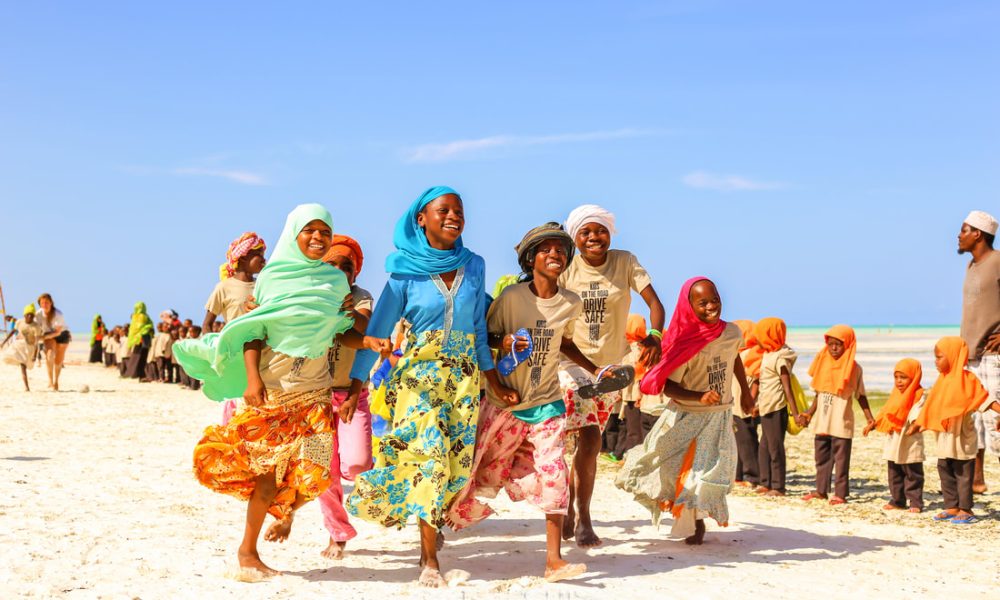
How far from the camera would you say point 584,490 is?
22.5ft

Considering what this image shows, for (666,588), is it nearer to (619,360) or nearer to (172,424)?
(619,360)

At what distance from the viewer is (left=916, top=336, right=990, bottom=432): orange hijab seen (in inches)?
335

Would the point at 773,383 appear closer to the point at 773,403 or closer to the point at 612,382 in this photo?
the point at 773,403

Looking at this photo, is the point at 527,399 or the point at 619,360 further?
the point at 619,360

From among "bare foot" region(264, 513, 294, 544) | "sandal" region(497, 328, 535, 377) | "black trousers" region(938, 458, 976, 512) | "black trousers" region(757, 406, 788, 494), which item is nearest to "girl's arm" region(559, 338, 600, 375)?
"sandal" region(497, 328, 535, 377)

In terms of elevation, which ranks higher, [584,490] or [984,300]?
[984,300]

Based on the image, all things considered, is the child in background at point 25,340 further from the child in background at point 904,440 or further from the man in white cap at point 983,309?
the man in white cap at point 983,309

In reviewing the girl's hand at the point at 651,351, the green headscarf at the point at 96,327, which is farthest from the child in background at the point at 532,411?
the green headscarf at the point at 96,327

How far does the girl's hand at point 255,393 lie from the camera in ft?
17.6

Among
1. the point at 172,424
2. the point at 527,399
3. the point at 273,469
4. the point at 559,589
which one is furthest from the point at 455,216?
the point at 172,424

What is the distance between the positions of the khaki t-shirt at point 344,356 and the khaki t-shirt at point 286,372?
77 cm

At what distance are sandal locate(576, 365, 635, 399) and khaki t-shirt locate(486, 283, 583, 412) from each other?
292 mm

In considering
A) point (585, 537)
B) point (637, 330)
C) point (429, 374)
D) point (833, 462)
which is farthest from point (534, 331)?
point (637, 330)

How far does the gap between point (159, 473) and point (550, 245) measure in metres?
6.16
